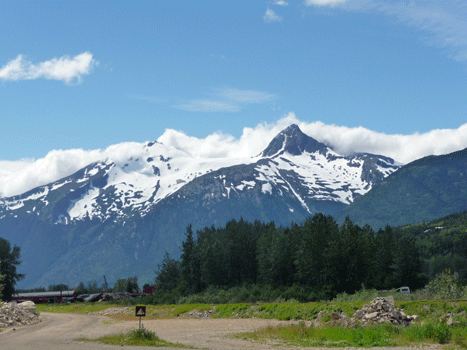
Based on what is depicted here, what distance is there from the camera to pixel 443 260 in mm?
175375

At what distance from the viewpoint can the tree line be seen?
10419 cm

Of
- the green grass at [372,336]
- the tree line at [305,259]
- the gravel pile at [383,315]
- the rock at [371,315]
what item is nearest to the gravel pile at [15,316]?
the green grass at [372,336]

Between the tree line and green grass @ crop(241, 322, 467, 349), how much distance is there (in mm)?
56292

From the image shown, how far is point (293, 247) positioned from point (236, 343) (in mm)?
78385

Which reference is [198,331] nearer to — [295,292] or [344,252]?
[295,292]

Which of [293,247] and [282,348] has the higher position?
[293,247]

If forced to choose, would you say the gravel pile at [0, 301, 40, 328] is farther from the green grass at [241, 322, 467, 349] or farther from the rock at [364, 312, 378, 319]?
the rock at [364, 312, 378, 319]

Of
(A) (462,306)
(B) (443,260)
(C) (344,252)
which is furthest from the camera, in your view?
(B) (443,260)

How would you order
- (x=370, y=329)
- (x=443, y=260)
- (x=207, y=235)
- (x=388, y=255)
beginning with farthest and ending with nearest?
(x=443, y=260) → (x=207, y=235) → (x=388, y=255) → (x=370, y=329)

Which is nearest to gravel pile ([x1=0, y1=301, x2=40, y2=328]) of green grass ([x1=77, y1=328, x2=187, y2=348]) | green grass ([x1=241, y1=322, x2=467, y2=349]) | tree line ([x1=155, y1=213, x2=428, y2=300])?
green grass ([x1=77, y1=328, x2=187, y2=348])

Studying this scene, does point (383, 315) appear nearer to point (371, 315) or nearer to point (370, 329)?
point (371, 315)

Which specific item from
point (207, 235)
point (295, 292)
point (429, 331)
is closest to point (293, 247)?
point (295, 292)

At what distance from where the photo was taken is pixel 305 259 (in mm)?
104250

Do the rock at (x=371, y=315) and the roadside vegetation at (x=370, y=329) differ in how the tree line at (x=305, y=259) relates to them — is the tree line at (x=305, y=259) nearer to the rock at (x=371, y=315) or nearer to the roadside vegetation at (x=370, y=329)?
the roadside vegetation at (x=370, y=329)
